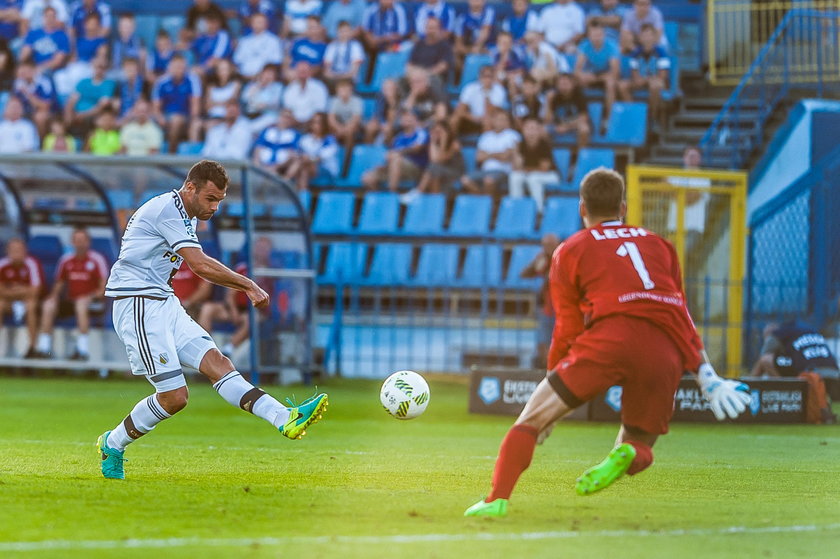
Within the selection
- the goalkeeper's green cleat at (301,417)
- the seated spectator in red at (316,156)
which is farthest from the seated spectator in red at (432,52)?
the goalkeeper's green cleat at (301,417)

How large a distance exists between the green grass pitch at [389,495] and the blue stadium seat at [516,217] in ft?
23.6

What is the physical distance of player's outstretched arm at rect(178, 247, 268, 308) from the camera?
7.41 metres

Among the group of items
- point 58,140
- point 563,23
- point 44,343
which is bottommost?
point 44,343

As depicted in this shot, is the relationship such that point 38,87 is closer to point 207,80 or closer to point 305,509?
point 207,80

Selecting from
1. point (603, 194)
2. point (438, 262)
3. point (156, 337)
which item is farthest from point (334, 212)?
point (603, 194)

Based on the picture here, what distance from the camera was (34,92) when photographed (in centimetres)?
Answer: 2359

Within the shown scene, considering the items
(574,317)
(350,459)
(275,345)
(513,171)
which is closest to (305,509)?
(574,317)

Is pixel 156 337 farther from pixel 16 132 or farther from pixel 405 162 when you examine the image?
pixel 16 132

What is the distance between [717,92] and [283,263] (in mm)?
9872

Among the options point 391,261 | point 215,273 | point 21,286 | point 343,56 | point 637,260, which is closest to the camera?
point 637,260

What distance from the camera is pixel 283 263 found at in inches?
696

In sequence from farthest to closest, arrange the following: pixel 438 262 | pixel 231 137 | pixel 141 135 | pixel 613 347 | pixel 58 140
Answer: pixel 58 140
pixel 141 135
pixel 231 137
pixel 438 262
pixel 613 347

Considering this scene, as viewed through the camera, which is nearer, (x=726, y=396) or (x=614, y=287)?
(x=726, y=396)

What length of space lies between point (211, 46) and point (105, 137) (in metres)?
2.97
